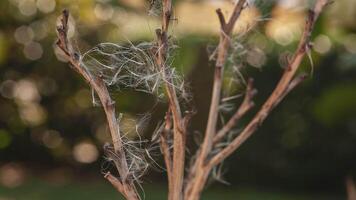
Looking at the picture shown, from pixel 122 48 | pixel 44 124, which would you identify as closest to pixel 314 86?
pixel 44 124

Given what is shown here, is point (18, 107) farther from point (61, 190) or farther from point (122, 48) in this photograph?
point (122, 48)

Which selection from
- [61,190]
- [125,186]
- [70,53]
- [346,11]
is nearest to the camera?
[70,53]

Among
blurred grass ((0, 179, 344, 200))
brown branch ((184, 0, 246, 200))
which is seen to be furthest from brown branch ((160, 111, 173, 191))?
blurred grass ((0, 179, 344, 200))

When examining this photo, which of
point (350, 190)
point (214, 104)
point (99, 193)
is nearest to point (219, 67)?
point (214, 104)

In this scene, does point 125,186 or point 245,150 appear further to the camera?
point 245,150

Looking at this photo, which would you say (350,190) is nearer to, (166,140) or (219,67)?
(219,67)

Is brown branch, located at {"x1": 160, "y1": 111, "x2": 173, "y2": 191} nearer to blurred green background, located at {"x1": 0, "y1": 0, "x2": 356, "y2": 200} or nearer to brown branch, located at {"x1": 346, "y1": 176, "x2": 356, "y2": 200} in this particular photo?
brown branch, located at {"x1": 346, "y1": 176, "x2": 356, "y2": 200}
